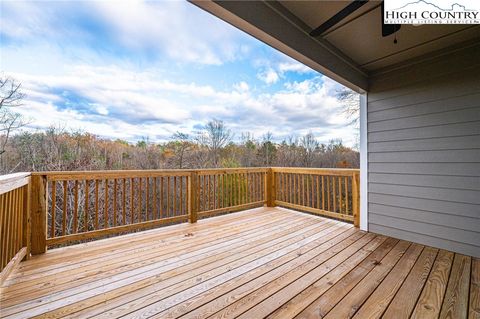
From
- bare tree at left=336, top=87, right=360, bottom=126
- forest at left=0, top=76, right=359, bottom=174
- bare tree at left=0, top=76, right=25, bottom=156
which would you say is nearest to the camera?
bare tree at left=0, top=76, right=25, bottom=156

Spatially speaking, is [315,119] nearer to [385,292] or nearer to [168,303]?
[385,292]

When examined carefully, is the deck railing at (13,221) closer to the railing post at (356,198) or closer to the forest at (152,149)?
the forest at (152,149)

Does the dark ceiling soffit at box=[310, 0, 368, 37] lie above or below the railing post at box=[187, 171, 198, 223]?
above

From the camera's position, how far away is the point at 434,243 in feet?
8.39

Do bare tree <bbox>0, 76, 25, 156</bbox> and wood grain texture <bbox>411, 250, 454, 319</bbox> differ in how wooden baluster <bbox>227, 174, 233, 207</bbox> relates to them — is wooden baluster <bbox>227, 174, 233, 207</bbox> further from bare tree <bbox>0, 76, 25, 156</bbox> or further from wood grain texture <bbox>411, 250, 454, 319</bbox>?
bare tree <bbox>0, 76, 25, 156</bbox>

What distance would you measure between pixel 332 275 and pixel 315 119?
22.2 feet

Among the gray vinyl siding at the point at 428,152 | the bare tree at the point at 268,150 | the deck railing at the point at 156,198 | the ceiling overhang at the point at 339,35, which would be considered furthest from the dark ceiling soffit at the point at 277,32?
the bare tree at the point at 268,150

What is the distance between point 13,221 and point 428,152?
4.77 m

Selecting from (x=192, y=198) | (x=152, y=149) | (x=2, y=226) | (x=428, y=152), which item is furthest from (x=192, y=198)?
(x=152, y=149)

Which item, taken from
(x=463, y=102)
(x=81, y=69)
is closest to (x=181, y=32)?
(x=81, y=69)

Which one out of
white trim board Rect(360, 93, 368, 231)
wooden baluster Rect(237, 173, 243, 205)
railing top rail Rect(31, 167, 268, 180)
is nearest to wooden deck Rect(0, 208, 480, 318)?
white trim board Rect(360, 93, 368, 231)

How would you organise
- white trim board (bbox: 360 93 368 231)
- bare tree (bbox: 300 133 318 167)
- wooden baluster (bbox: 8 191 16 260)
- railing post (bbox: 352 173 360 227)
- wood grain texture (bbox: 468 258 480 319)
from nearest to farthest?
wood grain texture (bbox: 468 258 480 319) → wooden baluster (bbox: 8 191 16 260) → white trim board (bbox: 360 93 368 231) → railing post (bbox: 352 173 360 227) → bare tree (bbox: 300 133 318 167)

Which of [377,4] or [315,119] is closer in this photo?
[377,4]

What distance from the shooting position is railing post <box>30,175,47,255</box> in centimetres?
232
